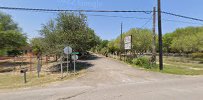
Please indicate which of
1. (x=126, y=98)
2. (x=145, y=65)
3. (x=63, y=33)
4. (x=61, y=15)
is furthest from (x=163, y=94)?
(x=61, y=15)

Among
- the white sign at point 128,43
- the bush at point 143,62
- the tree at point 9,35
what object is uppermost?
the tree at point 9,35

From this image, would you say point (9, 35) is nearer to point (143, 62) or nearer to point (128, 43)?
point (128, 43)

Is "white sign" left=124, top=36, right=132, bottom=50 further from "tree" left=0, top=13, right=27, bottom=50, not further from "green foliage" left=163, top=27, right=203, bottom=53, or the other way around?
"green foliage" left=163, top=27, right=203, bottom=53

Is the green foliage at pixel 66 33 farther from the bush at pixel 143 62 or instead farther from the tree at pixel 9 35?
the tree at pixel 9 35

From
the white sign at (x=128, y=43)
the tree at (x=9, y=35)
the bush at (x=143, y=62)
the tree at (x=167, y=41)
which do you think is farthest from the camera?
the tree at (x=167, y=41)

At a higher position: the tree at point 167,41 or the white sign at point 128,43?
the tree at point 167,41

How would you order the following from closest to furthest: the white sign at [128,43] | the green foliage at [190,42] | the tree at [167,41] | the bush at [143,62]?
the bush at [143,62], the white sign at [128,43], the green foliage at [190,42], the tree at [167,41]

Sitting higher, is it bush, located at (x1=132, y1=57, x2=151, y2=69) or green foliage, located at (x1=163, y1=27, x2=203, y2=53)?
green foliage, located at (x1=163, y1=27, x2=203, y2=53)

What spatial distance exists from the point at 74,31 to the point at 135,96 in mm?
16612

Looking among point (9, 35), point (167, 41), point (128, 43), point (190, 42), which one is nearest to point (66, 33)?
point (128, 43)

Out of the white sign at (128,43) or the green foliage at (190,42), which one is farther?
the green foliage at (190,42)

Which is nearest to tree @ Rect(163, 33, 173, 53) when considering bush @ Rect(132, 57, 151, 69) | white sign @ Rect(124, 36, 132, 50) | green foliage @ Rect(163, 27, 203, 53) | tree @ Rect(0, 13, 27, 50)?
green foliage @ Rect(163, 27, 203, 53)

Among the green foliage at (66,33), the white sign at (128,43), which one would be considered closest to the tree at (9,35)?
the green foliage at (66,33)

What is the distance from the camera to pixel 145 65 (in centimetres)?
2123
